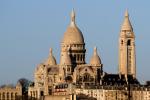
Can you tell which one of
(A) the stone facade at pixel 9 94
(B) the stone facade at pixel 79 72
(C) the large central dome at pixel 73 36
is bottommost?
(A) the stone facade at pixel 9 94

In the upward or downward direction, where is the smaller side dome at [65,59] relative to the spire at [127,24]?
downward

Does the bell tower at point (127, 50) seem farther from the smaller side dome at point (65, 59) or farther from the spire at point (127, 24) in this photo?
the smaller side dome at point (65, 59)

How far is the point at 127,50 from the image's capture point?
18988 cm

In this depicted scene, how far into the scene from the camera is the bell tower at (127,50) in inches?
7387

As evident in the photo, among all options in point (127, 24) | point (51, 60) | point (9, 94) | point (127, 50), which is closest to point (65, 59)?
point (51, 60)

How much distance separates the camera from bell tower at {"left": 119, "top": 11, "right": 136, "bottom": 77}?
187625 mm

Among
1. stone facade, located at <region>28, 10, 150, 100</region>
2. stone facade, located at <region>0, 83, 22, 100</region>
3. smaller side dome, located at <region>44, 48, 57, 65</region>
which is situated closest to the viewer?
stone facade, located at <region>0, 83, 22, 100</region>

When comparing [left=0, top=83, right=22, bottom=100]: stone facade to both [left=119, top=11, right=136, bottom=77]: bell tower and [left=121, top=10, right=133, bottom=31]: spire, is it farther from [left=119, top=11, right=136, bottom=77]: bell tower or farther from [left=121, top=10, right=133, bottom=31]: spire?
[left=121, top=10, right=133, bottom=31]: spire

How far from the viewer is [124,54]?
190 m

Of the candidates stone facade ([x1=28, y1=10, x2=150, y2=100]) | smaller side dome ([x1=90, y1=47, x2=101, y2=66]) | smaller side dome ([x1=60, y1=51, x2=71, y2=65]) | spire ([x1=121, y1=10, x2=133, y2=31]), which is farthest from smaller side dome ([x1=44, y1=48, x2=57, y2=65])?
spire ([x1=121, y1=10, x2=133, y2=31])

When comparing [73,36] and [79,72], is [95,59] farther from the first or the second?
[73,36]

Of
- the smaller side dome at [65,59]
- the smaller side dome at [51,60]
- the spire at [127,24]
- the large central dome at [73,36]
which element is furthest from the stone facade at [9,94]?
the spire at [127,24]

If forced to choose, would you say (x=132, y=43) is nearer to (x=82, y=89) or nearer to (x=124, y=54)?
(x=124, y=54)

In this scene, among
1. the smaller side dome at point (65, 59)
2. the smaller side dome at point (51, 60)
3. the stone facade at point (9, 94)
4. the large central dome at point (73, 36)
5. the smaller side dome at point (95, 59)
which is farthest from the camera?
the smaller side dome at point (51, 60)
